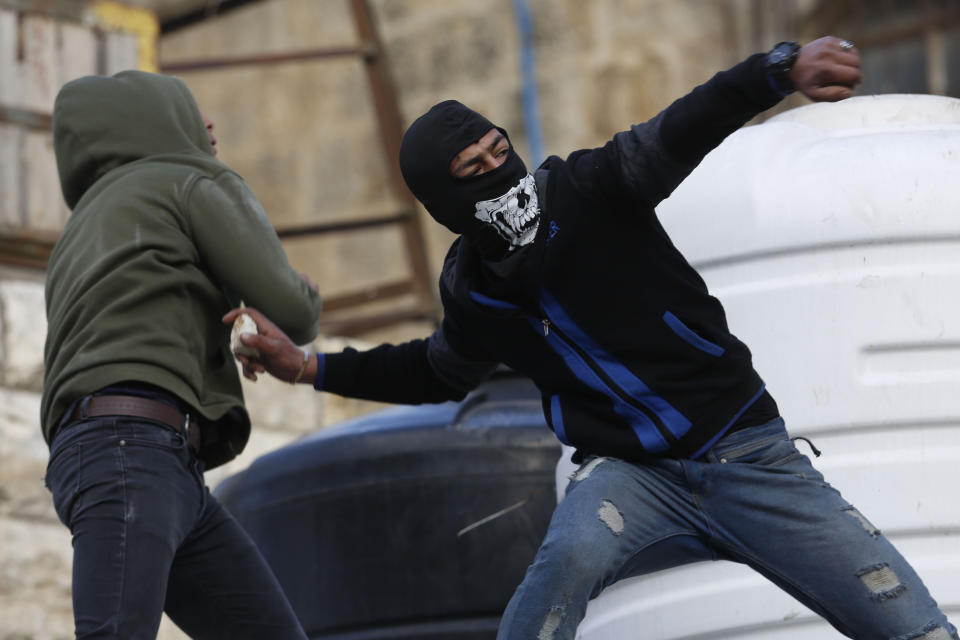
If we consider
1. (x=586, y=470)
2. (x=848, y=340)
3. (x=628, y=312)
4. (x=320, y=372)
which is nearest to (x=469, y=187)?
(x=628, y=312)

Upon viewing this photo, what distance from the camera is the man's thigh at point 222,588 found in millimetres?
2738

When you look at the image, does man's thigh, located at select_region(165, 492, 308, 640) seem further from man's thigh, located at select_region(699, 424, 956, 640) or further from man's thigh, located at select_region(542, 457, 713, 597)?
man's thigh, located at select_region(699, 424, 956, 640)

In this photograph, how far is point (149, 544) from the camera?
2.47 metres

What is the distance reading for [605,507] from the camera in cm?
228

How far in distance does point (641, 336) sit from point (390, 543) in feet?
4.76

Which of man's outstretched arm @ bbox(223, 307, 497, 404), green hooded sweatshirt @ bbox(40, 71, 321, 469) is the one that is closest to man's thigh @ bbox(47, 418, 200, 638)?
green hooded sweatshirt @ bbox(40, 71, 321, 469)

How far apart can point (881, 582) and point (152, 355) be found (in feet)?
4.42

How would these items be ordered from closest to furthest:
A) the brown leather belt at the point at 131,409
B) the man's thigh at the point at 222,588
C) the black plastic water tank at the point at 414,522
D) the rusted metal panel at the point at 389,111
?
the brown leather belt at the point at 131,409 → the man's thigh at the point at 222,588 → the black plastic water tank at the point at 414,522 → the rusted metal panel at the point at 389,111

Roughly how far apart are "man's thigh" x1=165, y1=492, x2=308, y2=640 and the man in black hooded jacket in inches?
27.1

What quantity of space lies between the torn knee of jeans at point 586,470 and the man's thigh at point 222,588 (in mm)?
Result: 737

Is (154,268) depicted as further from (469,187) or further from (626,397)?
(626,397)

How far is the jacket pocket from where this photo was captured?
230 cm

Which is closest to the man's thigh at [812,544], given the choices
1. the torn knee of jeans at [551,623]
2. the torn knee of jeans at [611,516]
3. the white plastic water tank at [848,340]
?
the torn knee of jeans at [611,516]

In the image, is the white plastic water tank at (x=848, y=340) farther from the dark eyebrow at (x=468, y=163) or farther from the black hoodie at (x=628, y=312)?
the dark eyebrow at (x=468, y=163)
